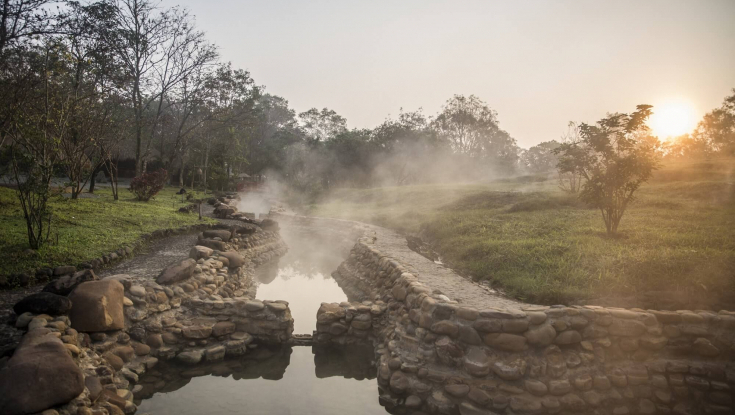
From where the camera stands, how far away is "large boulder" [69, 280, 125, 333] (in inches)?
218

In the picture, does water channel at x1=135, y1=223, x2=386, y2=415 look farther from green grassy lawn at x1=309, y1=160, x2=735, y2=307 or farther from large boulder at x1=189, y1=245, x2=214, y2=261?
green grassy lawn at x1=309, y1=160, x2=735, y2=307

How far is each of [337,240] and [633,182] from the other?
11.7 metres

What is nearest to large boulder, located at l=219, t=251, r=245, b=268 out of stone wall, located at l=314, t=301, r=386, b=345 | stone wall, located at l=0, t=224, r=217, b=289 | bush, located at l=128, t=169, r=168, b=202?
stone wall, located at l=0, t=224, r=217, b=289

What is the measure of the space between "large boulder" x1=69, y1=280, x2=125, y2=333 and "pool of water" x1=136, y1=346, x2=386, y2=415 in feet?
3.22

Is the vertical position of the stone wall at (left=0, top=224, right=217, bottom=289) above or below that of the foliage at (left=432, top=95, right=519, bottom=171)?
below

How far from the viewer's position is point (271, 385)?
5.89 meters

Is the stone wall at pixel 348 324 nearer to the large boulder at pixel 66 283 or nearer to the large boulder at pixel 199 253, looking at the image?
the large boulder at pixel 199 253

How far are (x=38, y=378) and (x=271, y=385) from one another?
9.43 ft

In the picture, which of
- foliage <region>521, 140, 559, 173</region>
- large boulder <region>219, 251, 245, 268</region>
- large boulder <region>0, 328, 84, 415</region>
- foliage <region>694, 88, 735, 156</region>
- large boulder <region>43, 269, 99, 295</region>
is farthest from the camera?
foliage <region>521, 140, 559, 173</region>

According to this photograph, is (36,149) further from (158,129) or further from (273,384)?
(158,129)

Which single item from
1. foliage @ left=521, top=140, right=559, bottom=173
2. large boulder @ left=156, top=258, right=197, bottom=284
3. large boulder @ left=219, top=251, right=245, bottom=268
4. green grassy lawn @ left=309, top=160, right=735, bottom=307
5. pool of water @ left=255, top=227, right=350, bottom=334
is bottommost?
pool of water @ left=255, top=227, right=350, bottom=334

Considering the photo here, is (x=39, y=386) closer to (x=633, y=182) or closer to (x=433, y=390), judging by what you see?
(x=433, y=390)

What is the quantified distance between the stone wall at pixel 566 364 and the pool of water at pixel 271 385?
1.94 feet

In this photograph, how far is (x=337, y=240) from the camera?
18.2m
